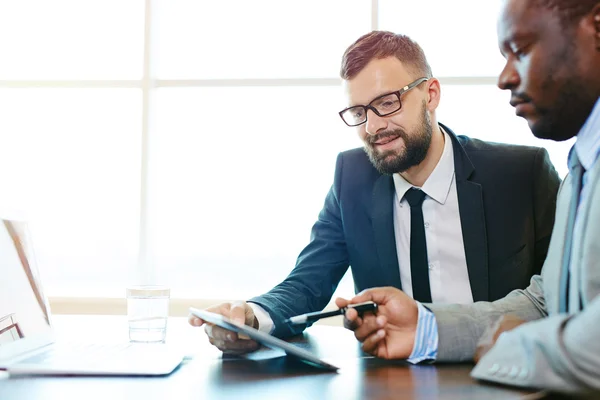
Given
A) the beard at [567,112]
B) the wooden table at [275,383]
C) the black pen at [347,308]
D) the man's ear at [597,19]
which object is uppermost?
the man's ear at [597,19]

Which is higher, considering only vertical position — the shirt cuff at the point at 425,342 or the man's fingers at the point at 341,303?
the man's fingers at the point at 341,303

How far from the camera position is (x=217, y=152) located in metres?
3.74

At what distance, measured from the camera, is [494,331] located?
1196 millimetres

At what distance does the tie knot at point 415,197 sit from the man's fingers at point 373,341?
82 centimetres

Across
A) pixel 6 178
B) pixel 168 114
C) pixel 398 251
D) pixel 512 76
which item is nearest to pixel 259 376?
pixel 512 76

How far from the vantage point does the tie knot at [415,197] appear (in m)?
1.97

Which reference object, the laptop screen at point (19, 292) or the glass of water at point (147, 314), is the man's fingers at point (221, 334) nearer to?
the glass of water at point (147, 314)

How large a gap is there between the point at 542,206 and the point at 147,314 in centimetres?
123

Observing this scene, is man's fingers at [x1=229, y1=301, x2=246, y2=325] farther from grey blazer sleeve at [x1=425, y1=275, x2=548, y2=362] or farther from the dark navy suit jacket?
grey blazer sleeve at [x1=425, y1=275, x2=548, y2=362]

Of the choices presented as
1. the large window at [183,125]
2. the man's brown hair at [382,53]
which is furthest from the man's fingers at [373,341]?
the large window at [183,125]

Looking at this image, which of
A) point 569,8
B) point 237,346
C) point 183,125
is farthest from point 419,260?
point 183,125

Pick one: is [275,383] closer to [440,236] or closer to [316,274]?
[316,274]

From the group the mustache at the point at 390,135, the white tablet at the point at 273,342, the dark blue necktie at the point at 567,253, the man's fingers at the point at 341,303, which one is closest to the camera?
the white tablet at the point at 273,342

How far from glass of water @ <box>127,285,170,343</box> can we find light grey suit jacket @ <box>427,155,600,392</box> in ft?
1.96
